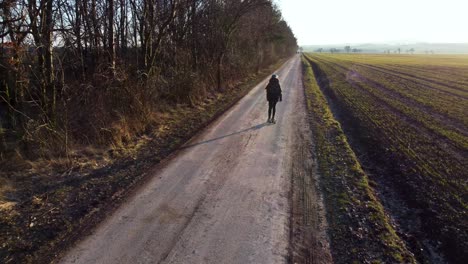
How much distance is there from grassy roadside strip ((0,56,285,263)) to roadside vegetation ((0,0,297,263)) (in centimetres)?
2

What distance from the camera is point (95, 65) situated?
1277cm

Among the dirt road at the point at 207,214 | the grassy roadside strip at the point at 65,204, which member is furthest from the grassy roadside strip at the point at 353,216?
the grassy roadside strip at the point at 65,204

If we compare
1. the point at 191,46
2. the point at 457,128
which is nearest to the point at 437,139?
the point at 457,128

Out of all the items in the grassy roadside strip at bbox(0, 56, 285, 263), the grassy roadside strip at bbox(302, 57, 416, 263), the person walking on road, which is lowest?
the grassy roadside strip at bbox(302, 57, 416, 263)

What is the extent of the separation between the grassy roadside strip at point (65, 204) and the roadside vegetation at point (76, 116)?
2 centimetres

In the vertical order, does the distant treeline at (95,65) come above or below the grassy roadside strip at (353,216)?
above

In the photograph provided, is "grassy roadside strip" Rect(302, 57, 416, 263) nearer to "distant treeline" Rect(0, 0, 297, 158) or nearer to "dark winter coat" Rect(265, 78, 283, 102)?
"dark winter coat" Rect(265, 78, 283, 102)

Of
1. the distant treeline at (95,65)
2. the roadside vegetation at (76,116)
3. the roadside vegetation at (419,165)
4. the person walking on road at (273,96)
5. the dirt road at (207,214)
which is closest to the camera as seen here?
the dirt road at (207,214)

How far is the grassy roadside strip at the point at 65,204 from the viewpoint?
4.78 metres

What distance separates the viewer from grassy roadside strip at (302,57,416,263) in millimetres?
4828

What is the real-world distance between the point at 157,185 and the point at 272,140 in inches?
188

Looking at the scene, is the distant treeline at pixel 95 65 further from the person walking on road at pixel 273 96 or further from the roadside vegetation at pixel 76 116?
the person walking on road at pixel 273 96

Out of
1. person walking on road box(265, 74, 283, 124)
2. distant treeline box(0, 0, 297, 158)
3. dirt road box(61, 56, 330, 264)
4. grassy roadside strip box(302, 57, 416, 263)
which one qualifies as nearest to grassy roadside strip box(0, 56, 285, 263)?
dirt road box(61, 56, 330, 264)

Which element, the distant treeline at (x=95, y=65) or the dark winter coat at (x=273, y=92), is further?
the dark winter coat at (x=273, y=92)
